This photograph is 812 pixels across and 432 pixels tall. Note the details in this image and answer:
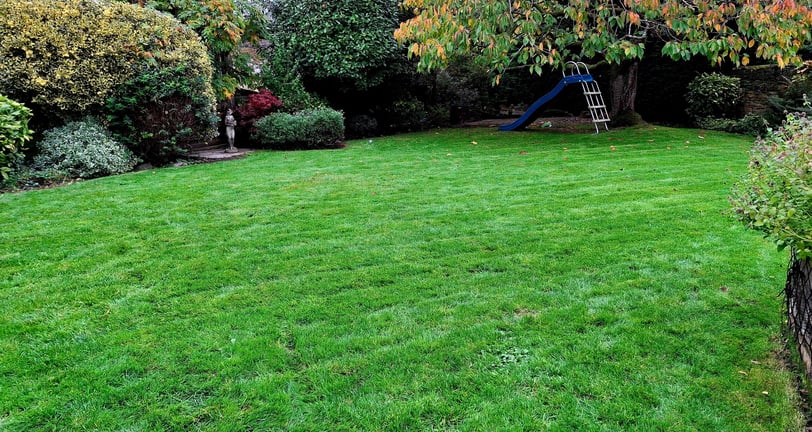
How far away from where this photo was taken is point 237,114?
1115cm

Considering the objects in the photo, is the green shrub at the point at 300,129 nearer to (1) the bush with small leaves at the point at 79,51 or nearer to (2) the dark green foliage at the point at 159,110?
(2) the dark green foliage at the point at 159,110

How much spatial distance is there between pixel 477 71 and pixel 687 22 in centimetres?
1193

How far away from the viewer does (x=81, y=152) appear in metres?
7.36

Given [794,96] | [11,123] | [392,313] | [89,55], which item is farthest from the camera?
[794,96]

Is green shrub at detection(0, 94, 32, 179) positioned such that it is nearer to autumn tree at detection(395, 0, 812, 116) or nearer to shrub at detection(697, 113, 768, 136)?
autumn tree at detection(395, 0, 812, 116)

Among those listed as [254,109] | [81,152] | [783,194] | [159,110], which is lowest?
[783,194]

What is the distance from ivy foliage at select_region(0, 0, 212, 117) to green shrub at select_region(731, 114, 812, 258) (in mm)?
8298

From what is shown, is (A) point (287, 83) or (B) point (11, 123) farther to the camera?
(A) point (287, 83)

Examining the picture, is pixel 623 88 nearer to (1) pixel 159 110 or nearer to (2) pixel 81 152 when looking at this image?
(1) pixel 159 110

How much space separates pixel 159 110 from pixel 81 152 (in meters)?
1.44

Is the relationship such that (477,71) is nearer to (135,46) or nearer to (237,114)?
(237,114)

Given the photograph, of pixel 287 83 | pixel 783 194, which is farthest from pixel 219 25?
pixel 783 194

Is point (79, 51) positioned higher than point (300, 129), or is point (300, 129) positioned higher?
point (79, 51)

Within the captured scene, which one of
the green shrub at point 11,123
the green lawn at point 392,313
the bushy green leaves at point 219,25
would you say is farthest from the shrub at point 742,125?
the green shrub at point 11,123
